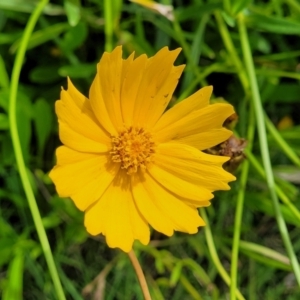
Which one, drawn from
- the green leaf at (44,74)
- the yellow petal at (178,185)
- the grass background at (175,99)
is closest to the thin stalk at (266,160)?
the grass background at (175,99)

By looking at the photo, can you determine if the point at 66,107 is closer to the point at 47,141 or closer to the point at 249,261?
the point at 47,141

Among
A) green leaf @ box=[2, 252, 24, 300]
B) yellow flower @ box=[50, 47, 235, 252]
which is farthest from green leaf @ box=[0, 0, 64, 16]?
green leaf @ box=[2, 252, 24, 300]

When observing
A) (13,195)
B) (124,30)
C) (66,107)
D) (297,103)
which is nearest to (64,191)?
(66,107)

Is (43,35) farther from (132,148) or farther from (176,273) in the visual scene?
(176,273)

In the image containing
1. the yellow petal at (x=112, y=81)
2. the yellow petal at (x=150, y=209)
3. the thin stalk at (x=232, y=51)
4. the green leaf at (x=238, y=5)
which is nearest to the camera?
the yellow petal at (x=112, y=81)

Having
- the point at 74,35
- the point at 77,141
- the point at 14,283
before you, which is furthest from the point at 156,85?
the point at 14,283

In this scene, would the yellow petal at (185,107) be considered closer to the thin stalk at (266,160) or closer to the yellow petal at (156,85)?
the yellow petal at (156,85)

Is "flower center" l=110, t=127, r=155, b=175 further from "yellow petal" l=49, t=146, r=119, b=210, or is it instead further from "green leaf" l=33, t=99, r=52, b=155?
"green leaf" l=33, t=99, r=52, b=155
